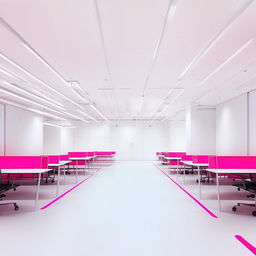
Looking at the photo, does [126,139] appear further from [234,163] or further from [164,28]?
[164,28]

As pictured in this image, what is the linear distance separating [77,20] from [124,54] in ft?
5.91

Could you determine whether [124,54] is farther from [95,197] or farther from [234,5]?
[95,197]

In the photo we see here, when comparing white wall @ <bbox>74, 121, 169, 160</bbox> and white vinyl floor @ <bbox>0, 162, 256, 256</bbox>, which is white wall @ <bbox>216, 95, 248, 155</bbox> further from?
white wall @ <bbox>74, 121, 169, 160</bbox>

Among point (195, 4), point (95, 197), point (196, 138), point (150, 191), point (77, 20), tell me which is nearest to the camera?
point (195, 4)

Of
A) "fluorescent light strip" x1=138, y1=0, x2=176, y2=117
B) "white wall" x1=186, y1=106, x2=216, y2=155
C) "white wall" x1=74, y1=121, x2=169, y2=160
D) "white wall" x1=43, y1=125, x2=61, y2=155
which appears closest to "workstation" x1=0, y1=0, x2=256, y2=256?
"fluorescent light strip" x1=138, y1=0, x2=176, y2=117

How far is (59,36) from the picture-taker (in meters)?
4.56

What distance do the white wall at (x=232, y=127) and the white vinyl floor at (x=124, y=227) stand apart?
4839mm

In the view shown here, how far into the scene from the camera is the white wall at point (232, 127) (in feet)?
30.4

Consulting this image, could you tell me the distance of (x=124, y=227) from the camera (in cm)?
344

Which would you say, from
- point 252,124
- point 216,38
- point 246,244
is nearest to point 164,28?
point 216,38

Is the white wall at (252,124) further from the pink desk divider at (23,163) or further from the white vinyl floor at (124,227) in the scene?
the pink desk divider at (23,163)

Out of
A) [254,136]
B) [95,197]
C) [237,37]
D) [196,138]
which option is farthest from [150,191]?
[196,138]

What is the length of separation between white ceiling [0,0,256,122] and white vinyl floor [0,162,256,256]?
368cm

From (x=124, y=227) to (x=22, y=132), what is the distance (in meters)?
9.67
